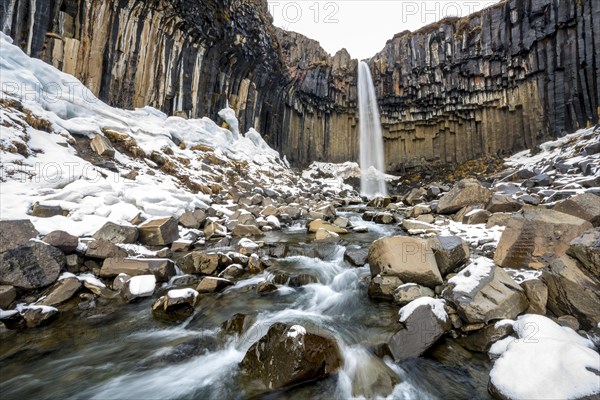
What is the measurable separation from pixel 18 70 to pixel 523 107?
3786cm

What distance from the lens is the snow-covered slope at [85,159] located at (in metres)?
5.86

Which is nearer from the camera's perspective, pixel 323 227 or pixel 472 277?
pixel 472 277

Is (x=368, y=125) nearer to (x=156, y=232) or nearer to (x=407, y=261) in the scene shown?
(x=407, y=261)

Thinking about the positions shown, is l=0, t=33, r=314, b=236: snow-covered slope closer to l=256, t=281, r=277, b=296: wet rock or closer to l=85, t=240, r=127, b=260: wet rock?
l=85, t=240, r=127, b=260: wet rock

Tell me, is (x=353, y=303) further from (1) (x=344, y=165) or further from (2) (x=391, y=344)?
(1) (x=344, y=165)

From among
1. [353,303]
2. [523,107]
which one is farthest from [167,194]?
[523,107]

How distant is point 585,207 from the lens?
17.5 ft

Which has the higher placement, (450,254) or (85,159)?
(85,159)

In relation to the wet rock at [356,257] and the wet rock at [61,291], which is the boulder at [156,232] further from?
the wet rock at [356,257]

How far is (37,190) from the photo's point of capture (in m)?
5.83

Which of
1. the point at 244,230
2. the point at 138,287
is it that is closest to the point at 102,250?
the point at 138,287

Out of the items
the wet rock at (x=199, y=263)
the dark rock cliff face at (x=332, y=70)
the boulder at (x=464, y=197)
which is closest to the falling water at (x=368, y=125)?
the dark rock cliff face at (x=332, y=70)

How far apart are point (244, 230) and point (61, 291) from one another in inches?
175

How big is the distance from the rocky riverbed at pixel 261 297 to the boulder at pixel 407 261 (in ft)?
0.08
